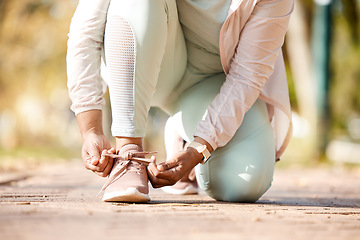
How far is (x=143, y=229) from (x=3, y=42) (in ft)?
45.1

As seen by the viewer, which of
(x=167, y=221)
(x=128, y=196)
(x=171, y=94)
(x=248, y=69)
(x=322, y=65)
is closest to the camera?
(x=167, y=221)

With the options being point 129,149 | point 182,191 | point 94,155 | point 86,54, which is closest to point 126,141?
point 129,149

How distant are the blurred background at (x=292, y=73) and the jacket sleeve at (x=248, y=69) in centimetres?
333

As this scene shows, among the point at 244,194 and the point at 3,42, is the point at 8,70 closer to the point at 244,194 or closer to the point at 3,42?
the point at 3,42

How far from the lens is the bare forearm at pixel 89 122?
2.29m

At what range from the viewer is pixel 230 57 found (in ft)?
8.13

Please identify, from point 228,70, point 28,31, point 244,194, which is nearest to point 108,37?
point 228,70

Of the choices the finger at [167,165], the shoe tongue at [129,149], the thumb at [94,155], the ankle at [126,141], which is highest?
the ankle at [126,141]

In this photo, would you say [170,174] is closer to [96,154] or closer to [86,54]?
[96,154]

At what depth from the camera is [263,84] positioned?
2.44 m

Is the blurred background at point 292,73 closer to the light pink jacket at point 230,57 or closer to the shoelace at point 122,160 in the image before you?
the light pink jacket at point 230,57

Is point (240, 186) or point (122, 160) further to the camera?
point (240, 186)

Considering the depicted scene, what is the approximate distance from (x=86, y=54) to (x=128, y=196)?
63 centimetres

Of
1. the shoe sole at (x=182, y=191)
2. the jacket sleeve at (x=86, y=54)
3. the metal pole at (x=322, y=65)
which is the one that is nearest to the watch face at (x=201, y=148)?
the jacket sleeve at (x=86, y=54)
